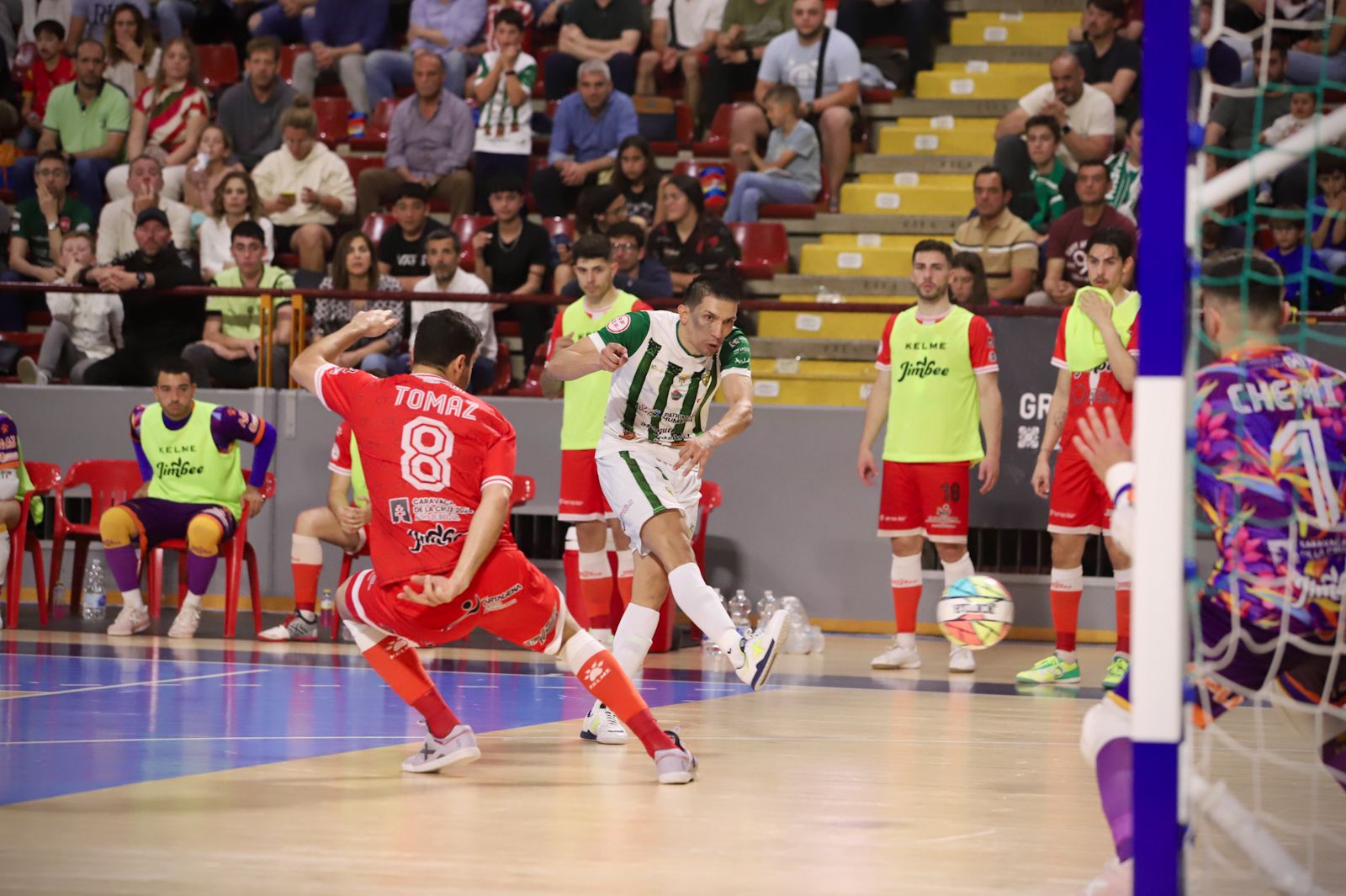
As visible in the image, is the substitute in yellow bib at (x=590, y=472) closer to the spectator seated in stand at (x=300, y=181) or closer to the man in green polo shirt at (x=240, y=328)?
the man in green polo shirt at (x=240, y=328)

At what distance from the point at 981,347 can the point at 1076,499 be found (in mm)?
1037

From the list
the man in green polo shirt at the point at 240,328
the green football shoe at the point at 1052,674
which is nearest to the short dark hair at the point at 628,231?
the man in green polo shirt at the point at 240,328

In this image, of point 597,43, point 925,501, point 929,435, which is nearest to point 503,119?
point 597,43

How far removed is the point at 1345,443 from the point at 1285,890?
1.01 m

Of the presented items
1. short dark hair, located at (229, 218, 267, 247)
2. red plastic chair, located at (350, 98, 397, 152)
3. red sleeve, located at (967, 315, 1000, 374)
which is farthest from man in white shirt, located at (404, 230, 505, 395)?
red sleeve, located at (967, 315, 1000, 374)

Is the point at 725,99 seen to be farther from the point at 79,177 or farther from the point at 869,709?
the point at 869,709

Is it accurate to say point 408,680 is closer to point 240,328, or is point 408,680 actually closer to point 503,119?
point 240,328

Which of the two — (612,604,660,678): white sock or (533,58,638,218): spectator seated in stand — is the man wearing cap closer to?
(533,58,638,218): spectator seated in stand

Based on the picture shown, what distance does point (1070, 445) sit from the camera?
868 cm

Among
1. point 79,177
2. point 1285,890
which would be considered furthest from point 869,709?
point 79,177

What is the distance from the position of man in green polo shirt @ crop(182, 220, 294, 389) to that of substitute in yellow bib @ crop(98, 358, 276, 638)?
1.14m

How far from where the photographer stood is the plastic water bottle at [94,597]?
1140 centimetres

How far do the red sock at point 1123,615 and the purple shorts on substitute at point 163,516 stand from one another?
5318 millimetres

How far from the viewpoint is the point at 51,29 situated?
15695 mm
